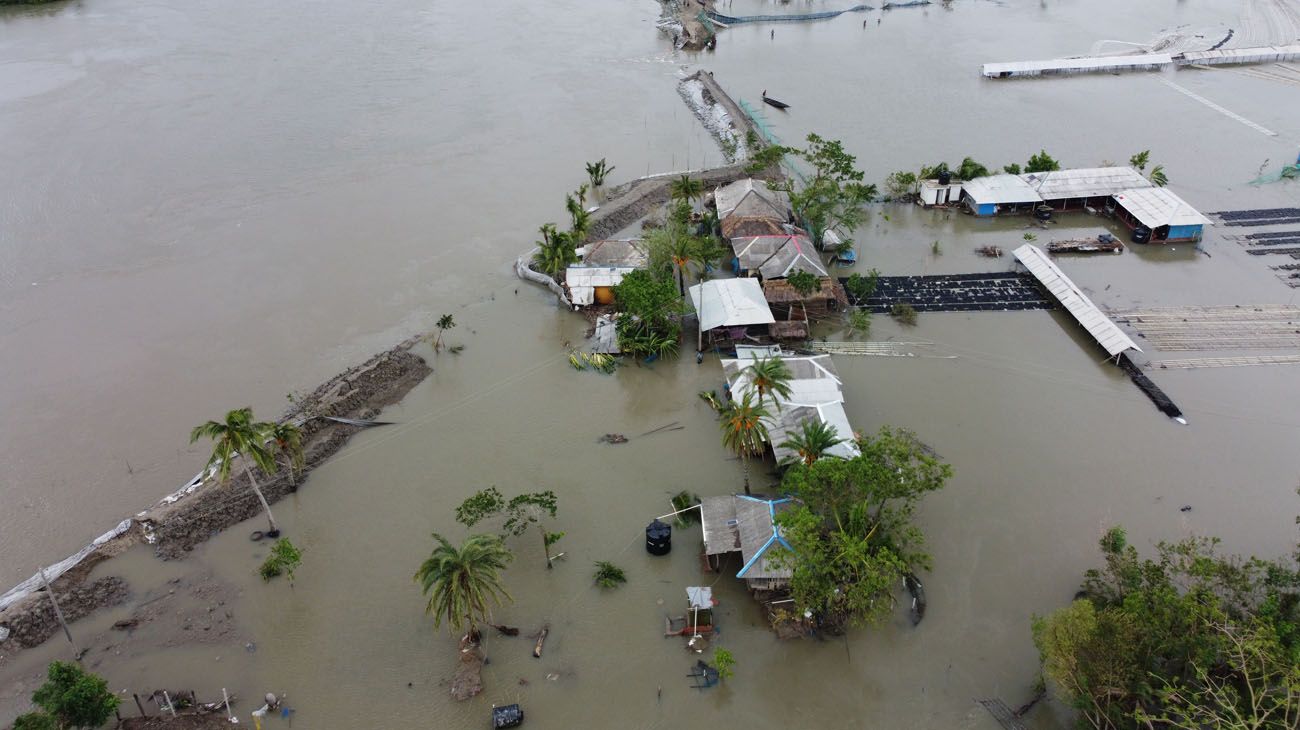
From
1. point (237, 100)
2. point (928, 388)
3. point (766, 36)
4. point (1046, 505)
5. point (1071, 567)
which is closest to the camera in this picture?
point (1071, 567)

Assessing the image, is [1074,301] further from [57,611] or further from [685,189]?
[57,611]

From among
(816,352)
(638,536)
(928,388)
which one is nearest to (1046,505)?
(928,388)

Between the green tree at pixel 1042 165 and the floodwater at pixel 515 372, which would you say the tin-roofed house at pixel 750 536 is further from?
the green tree at pixel 1042 165

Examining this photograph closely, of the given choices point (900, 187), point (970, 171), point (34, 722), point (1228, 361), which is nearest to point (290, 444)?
point (34, 722)

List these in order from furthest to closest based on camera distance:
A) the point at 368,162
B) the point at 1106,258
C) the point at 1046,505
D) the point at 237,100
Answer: the point at 237,100 → the point at 368,162 → the point at 1106,258 → the point at 1046,505

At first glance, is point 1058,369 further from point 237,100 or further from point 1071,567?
point 237,100

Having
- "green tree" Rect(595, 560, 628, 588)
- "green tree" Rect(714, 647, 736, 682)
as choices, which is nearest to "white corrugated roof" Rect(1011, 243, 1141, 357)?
"green tree" Rect(714, 647, 736, 682)
